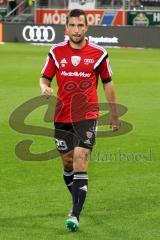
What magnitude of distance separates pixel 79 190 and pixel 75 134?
0.64m

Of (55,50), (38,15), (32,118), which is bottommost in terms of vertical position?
(38,15)

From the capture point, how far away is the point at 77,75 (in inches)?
328

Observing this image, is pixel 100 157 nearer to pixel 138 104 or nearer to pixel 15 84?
pixel 138 104

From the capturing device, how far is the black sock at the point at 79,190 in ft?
26.7

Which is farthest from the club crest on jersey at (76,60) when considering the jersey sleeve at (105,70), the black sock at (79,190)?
the black sock at (79,190)

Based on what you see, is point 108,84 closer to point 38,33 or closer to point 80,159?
point 80,159

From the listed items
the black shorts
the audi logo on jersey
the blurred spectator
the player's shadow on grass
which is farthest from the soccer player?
the blurred spectator

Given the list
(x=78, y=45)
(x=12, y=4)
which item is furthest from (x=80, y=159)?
(x=12, y=4)

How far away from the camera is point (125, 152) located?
13.2m

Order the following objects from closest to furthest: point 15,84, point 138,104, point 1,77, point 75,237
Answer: point 75,237 < point 138,104 < point 15,84 < point 1,77

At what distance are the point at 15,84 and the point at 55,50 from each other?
15.5 m

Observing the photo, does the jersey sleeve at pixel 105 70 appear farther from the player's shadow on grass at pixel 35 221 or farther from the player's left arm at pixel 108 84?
the player's shadow on grass at pixel 35 221

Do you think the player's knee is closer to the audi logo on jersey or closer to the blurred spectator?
the audi logo on jersey

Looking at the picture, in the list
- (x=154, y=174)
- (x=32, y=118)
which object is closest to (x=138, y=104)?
(x=32, y=118)
